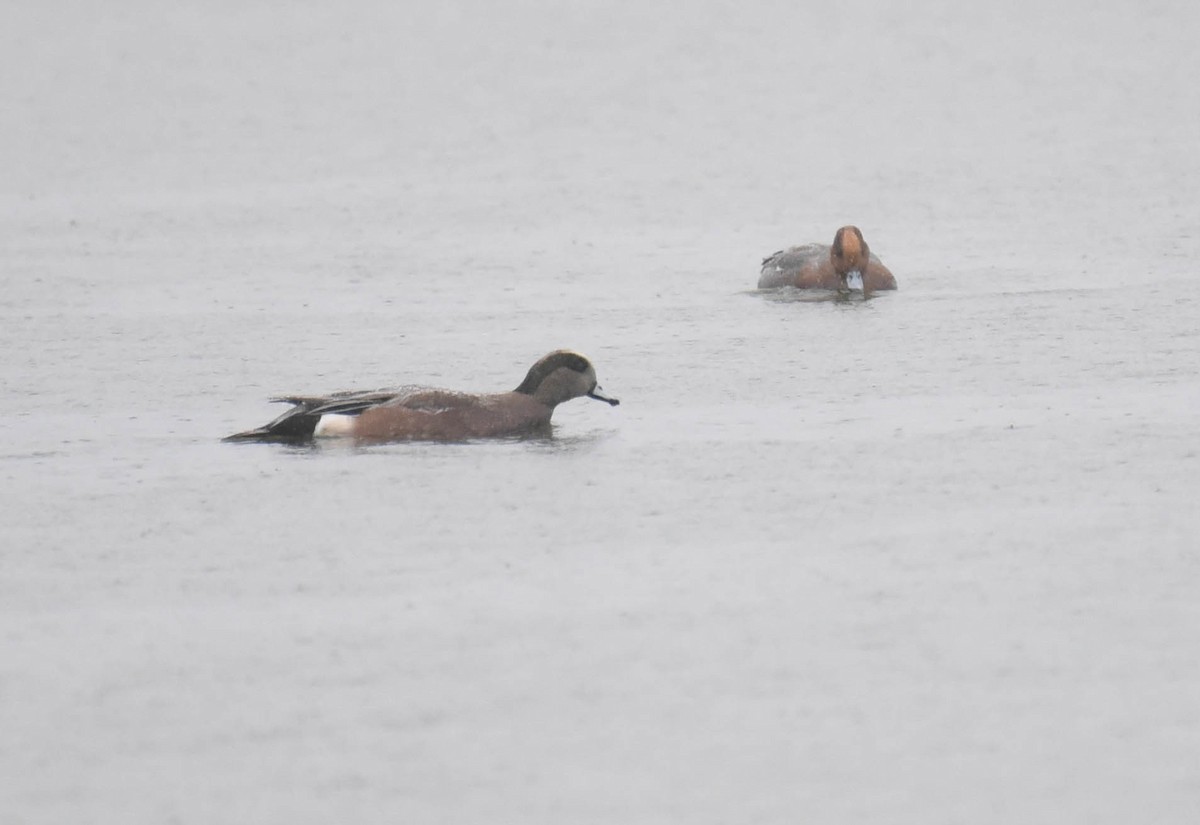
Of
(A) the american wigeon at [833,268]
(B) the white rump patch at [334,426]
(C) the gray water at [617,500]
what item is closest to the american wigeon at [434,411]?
(B) the white rump patch at [334,426]

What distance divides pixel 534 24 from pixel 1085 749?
29809 millimetres

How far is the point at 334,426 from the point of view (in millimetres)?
10570

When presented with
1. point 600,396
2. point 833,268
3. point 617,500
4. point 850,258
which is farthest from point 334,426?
point 833,268

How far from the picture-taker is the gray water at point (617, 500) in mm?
6152

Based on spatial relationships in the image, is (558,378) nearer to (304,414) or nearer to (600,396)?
(600,396)

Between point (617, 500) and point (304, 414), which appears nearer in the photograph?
point (617, 500)

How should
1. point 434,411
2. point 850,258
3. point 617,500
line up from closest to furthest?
point 617,500, point 434,411, point 850,258

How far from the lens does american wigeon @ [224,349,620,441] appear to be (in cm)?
1049

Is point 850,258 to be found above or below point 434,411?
above

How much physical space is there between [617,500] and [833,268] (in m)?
7.20

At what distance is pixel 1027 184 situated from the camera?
20844mm

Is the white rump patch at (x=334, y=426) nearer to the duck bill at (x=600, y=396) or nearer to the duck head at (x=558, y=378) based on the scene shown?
the duck head at (x=558, y=378)

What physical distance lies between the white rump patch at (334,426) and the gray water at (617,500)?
18 cm

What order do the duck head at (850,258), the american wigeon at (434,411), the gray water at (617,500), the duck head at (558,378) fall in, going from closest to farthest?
the gray water at (617,500) → the american wigeon at (434,411) → the duck head at (558,378) → the duck head at (850,258)
